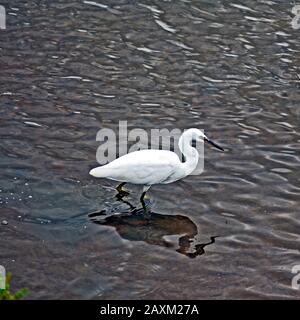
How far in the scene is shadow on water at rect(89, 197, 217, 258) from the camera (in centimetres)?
1012

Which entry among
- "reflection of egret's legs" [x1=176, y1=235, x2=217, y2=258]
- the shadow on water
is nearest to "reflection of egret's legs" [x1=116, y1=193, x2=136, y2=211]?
the shadow on water

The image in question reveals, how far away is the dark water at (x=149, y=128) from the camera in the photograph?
951cm

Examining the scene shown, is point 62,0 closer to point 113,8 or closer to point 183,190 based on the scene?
point 113,8

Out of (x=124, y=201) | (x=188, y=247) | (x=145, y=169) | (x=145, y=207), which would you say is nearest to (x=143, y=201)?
(x=145, y=207)

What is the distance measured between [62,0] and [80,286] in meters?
10.8

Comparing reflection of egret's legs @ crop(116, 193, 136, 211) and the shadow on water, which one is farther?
reflection of egret's legs @ crop(116, 193, 136, 211)

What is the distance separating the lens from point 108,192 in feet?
36.3

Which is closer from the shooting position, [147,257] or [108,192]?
[147,257]

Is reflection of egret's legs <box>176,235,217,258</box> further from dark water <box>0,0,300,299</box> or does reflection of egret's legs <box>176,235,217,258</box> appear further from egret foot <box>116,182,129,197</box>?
egret foot <box>116,182,129,197</box>

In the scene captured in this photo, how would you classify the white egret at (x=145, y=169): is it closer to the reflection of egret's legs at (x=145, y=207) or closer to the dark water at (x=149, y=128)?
the reflection of egret's legs at (x=145, y=207)

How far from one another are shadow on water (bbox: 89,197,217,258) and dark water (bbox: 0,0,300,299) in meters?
0.02

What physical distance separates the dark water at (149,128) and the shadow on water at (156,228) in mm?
24
